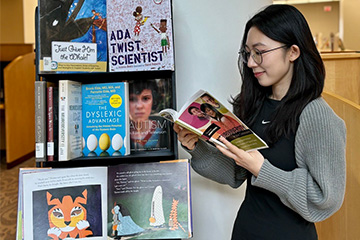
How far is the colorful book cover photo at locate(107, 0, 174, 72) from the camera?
164 cm

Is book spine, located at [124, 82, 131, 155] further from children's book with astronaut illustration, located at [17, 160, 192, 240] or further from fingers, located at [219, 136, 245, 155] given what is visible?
fingers, located at [219, 136, 245, 155]

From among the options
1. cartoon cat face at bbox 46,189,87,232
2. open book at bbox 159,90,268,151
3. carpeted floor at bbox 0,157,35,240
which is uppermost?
open book at bbox 159,90,268,151

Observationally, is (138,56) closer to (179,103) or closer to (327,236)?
(179,103)

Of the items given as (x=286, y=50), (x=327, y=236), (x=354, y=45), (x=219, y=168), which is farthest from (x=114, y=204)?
(x=354, y=45)

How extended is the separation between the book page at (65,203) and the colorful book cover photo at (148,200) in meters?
0.05

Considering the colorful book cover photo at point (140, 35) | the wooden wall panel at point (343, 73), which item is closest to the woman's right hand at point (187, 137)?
the colorful book cover photo at point (140, 35)

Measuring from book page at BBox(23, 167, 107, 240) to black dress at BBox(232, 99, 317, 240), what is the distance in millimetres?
642

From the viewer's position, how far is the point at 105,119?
172cm

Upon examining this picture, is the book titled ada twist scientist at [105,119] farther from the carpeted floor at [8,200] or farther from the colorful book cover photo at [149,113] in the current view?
the carpeted floor at [8,200]

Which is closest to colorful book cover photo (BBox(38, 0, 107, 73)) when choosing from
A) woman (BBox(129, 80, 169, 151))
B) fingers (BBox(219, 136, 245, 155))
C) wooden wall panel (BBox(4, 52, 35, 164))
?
woman (BBox(129, 80, 169, 151))

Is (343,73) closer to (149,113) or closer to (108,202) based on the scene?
(149,113)

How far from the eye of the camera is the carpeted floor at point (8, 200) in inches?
130

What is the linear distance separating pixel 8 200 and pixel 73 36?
10.3ft

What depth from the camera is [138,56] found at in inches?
65.1
